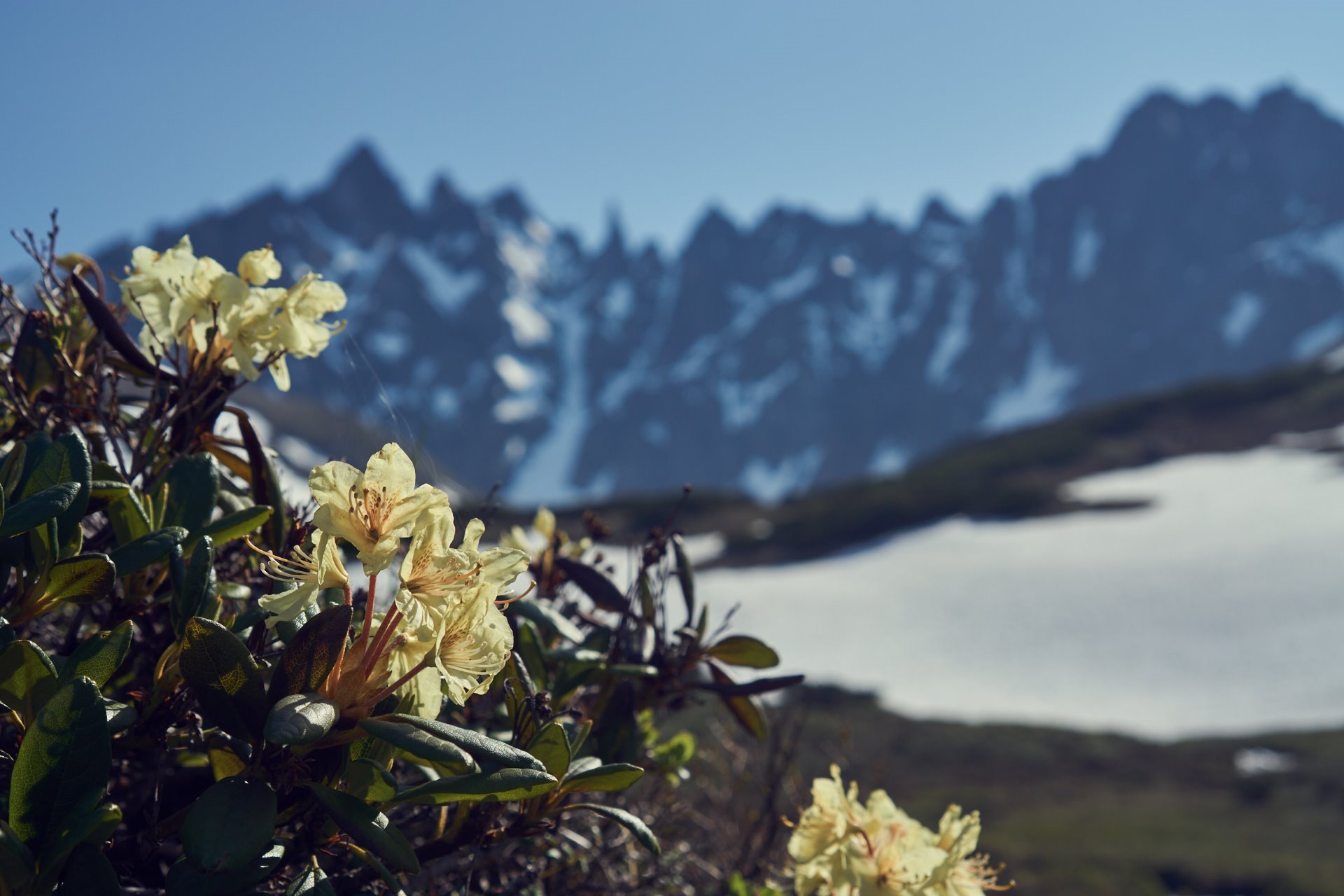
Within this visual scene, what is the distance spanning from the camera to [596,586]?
164 cm

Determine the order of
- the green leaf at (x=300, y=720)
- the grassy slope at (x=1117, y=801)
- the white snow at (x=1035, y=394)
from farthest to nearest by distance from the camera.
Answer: the white snow at (x=1035, y=394) < the grassy slope at (x=1117, y=801) < the green leaf at (x=300, y=720)

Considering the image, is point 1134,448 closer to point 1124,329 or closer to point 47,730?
point 47,730

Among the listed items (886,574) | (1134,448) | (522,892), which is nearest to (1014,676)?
(886,574)

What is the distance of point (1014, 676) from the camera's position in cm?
1838

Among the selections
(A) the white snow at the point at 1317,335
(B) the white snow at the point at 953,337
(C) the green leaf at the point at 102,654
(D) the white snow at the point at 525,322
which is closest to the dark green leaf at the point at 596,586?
(C) the green leaf at the point at 102,654

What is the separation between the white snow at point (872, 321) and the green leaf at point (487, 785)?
133657 mm

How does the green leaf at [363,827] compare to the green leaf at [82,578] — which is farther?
the green leaf at [82,578]

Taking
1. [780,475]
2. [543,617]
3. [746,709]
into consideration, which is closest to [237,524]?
[543,617]

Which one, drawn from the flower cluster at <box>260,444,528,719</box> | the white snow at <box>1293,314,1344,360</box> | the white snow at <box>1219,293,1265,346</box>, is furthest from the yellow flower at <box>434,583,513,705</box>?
the white snow at <box>1219,293,1265,346</box>

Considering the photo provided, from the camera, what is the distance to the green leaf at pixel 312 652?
0.96 m

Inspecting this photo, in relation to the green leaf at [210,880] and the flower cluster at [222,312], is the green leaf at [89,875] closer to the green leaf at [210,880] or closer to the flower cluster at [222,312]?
the green leaf at [210,880]

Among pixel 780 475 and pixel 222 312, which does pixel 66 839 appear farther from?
pixel 780 475

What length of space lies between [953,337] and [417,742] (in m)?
134

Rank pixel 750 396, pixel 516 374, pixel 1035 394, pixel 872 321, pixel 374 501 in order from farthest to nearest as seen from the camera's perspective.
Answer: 1. pixel 872 321
2. pixel 516 374
3. pixel 750 396
4. pixel 1035 394
5. pixel 374 501
